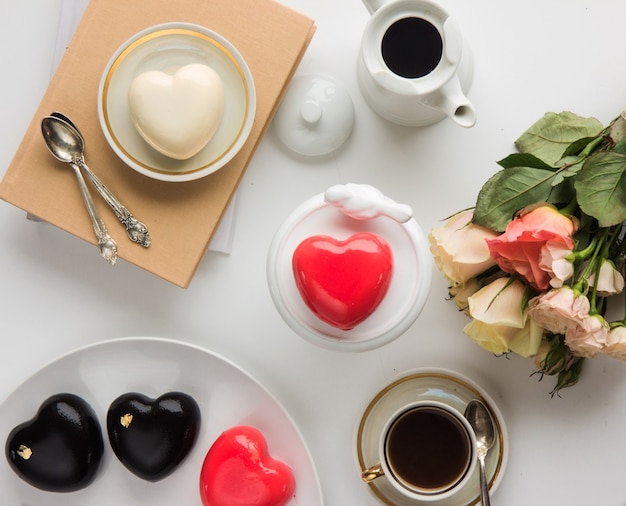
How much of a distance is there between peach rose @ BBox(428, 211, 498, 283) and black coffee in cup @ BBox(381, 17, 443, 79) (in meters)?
0.16

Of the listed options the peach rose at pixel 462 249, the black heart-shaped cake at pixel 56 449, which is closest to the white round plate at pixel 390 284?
the peach rose at pixel 462 249

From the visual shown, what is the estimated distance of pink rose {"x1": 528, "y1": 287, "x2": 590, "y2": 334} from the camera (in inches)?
24.5

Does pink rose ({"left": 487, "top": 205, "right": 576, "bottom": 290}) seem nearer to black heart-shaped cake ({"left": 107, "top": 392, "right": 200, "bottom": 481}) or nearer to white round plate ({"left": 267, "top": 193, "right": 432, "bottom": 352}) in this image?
white round plate ({"left": 267, "top": 193, "right": 432, "bottom": 352})

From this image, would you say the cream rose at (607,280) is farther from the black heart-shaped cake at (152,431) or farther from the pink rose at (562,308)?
the black heart-shaped cake at (152,431)

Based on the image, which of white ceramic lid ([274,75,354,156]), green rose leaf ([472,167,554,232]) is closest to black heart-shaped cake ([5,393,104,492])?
white ceramic lid ([274,75,354,156])

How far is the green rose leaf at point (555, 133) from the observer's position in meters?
0.76

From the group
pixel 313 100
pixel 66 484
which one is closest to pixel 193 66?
pixel 313 100

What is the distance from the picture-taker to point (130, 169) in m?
0.82

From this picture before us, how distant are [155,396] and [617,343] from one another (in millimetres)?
521

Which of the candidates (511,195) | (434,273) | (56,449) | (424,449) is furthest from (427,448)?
(56,449)

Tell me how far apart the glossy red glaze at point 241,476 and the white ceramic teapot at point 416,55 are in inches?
16.7

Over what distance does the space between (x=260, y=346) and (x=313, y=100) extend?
0.97ft

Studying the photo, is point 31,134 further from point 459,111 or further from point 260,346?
point 459,111

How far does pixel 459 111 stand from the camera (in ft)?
2.40
